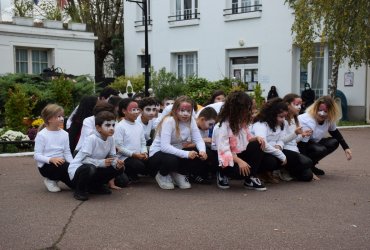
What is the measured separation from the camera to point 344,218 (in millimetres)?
5797

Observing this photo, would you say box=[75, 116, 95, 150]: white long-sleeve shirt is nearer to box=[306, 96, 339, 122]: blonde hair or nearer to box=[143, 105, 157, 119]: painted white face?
box=[143, 105, 157, 119]: painted white face

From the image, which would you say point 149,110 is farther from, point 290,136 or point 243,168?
point 290,136

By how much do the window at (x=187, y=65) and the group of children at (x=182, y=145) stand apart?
61.0 feet

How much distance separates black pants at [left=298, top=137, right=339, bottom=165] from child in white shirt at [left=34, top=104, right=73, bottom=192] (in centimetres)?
374

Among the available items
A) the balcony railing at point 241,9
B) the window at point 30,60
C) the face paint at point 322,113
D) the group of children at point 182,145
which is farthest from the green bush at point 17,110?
the balcony railing at point 241,9

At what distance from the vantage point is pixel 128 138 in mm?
7535

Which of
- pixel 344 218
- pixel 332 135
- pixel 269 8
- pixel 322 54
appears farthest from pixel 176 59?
pixel 344 218

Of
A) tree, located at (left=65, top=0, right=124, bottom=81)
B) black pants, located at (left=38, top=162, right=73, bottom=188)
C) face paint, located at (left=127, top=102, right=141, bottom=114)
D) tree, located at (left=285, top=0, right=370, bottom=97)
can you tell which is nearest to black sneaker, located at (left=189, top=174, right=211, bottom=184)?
face paint, located at (left=127, top=102, right=141, bottom=114)

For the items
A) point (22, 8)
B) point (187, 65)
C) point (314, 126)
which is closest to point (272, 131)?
point (314, 126)

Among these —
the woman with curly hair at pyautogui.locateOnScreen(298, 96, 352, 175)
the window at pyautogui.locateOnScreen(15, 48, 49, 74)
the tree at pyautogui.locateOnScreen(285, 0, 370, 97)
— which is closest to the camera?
the woman with curly hair at pyautogui.locateOnScreen(298, 96, 352, 175)

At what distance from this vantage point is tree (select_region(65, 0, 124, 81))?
102 ft

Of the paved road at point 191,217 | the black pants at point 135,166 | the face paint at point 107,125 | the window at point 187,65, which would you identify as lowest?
the paved road at point 191,217

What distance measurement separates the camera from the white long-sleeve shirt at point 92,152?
6.64 m

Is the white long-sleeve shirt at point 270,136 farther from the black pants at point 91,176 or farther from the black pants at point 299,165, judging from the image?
the black pants at point 91,176
